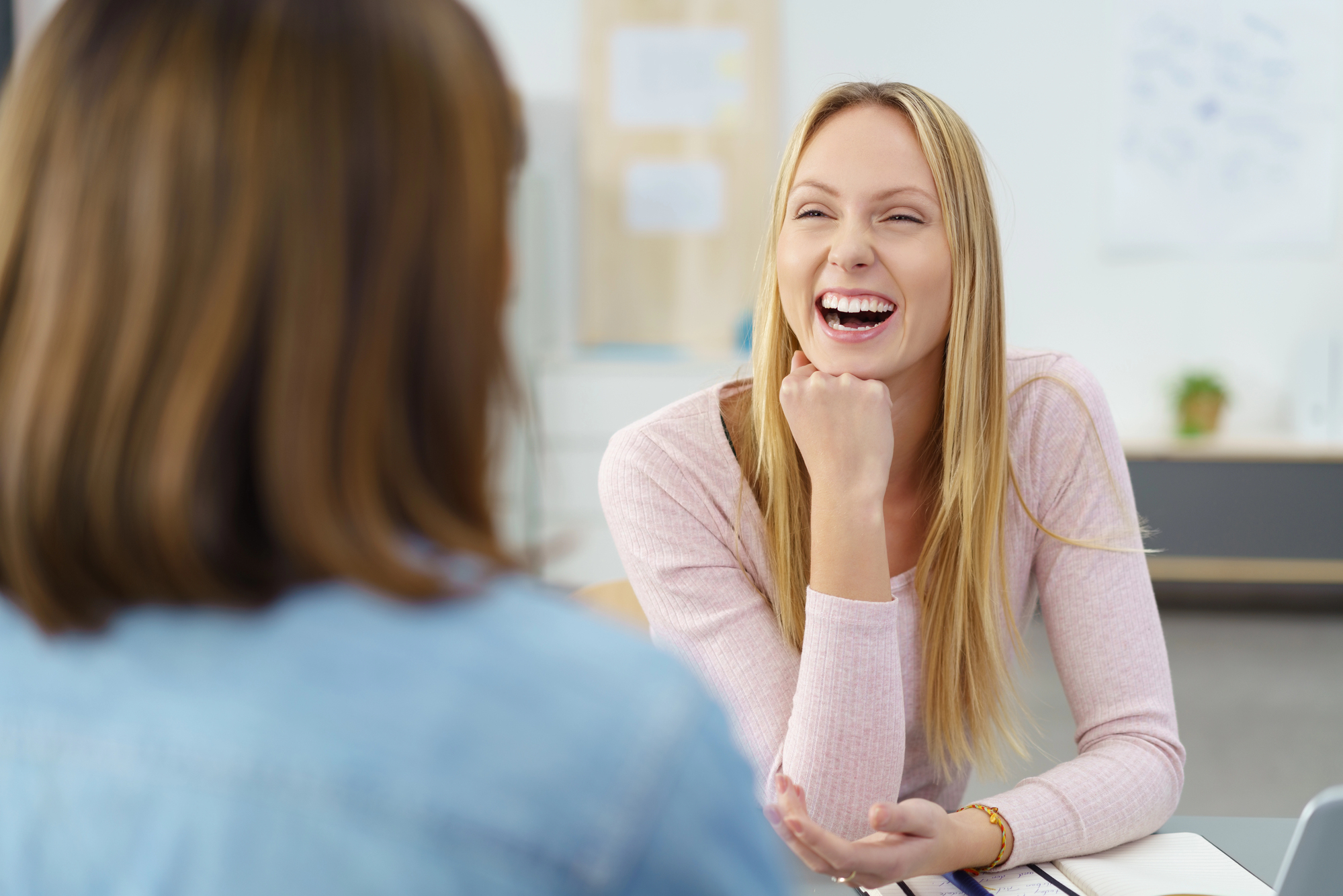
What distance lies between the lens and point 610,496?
129 cm

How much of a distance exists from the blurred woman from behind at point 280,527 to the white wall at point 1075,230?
13.7 feet

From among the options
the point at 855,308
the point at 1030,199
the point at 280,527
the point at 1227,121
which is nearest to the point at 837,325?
the point at 855,308

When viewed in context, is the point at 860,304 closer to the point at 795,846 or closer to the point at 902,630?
the point at 902,630

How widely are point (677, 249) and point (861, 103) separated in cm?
330

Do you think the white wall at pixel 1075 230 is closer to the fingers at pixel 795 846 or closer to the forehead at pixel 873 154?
the forehead at pixel 873 154

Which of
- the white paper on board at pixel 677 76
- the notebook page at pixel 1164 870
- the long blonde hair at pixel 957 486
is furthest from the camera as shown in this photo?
the white paper on board at pixel 677 76

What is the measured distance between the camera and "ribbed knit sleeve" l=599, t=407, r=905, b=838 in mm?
1091

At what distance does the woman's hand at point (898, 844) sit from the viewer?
2.97 feet

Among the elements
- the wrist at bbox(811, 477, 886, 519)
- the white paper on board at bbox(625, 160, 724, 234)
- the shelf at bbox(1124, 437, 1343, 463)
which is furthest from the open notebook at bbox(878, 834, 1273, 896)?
the white paper on board at bbox(625, 160, 724, 234)

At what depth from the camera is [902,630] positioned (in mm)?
1286

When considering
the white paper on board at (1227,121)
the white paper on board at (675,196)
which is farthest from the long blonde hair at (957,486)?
the white paper on board at (1227,121)

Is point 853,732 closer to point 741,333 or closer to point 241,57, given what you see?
point 241,57

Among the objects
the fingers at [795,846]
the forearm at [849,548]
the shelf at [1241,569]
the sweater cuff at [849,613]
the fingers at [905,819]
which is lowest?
the shelf at [1241,569]

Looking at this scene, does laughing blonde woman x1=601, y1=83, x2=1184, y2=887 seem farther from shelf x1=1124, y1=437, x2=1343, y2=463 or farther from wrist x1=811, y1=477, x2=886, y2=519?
shelf x1=1124, y1=437, x2=1343, y2=463
